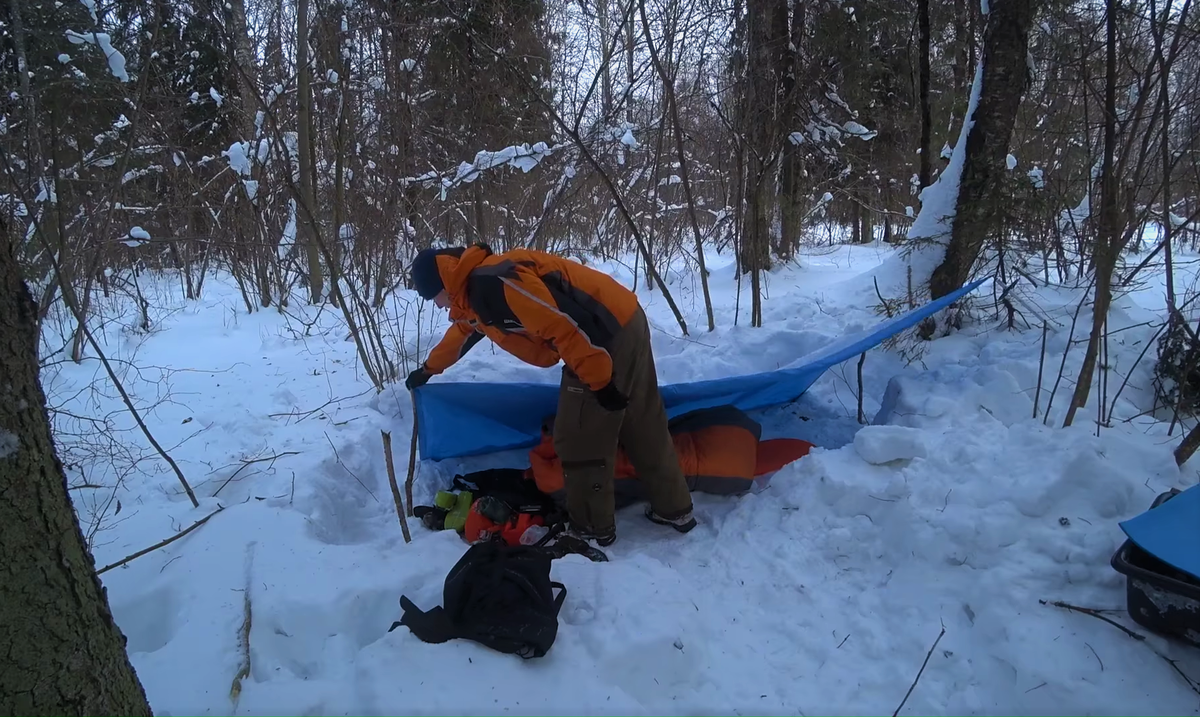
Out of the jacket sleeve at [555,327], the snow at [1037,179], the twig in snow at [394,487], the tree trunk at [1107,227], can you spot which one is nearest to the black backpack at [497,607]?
the twig in snow at [394,487]

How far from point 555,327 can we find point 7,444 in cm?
157

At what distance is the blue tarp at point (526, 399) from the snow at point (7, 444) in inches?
75.0

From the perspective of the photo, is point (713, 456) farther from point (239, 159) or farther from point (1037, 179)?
point (239, 159)

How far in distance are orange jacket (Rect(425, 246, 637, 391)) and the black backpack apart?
2.53 feet

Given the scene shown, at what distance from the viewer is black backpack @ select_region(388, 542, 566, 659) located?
6.09 feet

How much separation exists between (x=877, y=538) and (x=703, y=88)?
164 inches

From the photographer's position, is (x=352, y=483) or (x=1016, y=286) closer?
(x=352, y=483)

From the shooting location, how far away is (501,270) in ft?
7.97

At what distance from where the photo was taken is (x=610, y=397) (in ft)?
8.26

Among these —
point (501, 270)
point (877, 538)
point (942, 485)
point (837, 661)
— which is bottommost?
point (837, 661)

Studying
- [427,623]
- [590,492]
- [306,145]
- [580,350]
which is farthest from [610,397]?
[306,145]

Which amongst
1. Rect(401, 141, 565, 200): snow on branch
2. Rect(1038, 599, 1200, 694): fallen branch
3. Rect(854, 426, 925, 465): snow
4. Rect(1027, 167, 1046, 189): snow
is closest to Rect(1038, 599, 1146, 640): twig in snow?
Rect(1038, 599, 1200, 694): fallen branch

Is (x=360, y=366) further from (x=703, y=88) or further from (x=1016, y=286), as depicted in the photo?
(x=1016, y=286)

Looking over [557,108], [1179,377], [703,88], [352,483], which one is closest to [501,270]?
[352,483]
